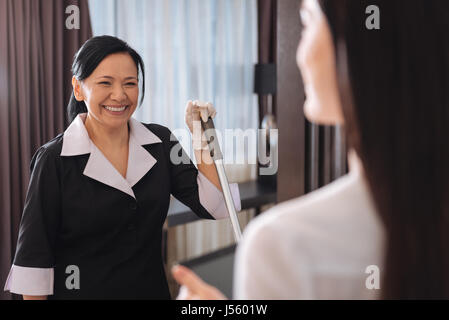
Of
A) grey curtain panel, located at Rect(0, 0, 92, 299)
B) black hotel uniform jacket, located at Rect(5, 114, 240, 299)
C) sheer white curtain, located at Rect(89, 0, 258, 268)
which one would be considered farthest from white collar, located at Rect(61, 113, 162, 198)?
sheer white curtain, located at Rect(89, 0, 258, 268)

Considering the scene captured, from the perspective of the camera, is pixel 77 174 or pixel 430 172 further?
pixel 77 174

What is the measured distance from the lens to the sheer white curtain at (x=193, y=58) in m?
2.70

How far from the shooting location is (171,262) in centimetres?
256

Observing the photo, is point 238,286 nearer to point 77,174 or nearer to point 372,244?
point 372,244

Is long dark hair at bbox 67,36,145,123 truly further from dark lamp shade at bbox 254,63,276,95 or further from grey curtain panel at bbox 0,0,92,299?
dark lamp shade at bbox 254,63,276,95

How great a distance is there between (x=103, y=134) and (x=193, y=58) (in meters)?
1.82

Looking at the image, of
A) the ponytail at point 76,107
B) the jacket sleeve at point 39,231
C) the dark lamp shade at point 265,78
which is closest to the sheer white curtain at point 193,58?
the dark lamp shade at point 265,78

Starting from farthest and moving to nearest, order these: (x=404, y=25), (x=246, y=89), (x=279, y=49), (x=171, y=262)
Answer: (x=246, y=89) → (x=171, y=262) → (x=279, y=49) → (x=404, y=25)

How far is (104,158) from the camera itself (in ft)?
4.14

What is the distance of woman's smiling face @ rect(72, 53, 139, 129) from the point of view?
48.3 inches

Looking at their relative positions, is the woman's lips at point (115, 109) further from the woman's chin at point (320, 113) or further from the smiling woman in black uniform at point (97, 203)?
the woman's chin at point (320, 113)

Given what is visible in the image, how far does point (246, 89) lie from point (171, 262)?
1.53 metres

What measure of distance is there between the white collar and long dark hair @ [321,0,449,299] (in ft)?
2.90
